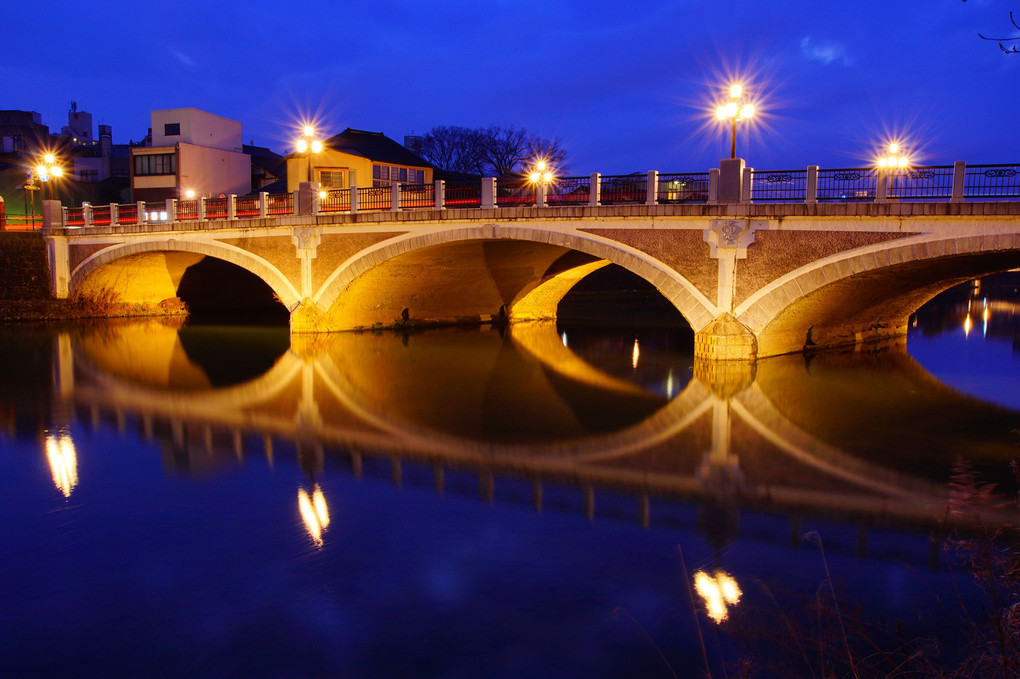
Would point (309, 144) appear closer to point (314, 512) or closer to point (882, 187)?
point (882, 187)

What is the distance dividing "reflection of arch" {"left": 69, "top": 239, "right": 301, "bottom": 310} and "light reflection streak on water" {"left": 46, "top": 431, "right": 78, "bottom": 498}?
12.0 metres


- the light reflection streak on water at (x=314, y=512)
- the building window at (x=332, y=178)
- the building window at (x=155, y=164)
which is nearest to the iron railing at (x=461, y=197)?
the light reflection streak on water at (x=314, y=512)

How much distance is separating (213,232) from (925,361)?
21694 millimetres

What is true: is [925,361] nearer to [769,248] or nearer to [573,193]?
[769,248]

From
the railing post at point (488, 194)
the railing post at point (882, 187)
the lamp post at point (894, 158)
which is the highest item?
the lamp post at point (894, 158)

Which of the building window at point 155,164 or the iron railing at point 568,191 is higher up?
the building window at point 155,164

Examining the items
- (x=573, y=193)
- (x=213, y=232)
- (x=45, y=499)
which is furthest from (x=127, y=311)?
(x=45, y=499)

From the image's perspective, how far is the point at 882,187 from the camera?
14.4 meters

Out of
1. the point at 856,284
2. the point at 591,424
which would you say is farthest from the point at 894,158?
the point at 591,424

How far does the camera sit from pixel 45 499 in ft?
27.0

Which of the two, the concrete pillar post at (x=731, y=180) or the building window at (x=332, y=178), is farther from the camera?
the building window at (x=332, y=178)

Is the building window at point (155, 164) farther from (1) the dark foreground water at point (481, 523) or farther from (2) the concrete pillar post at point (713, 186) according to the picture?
(2) the concrete pillar post at point (713, 186)

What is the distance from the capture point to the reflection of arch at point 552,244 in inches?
655

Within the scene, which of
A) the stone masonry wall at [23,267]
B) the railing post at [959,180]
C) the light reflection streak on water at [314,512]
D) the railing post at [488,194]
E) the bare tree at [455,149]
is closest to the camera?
the light reflection streak on water at [314,512]
